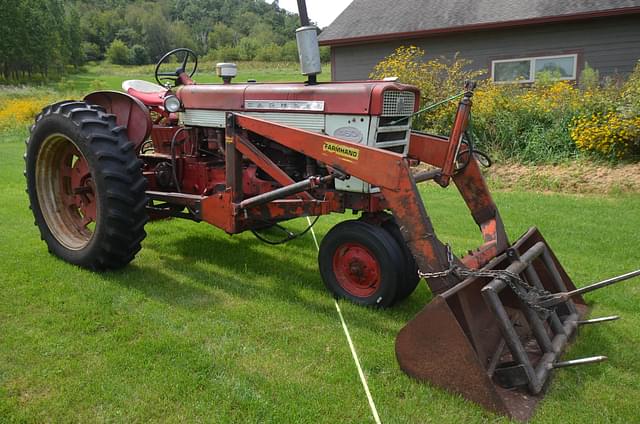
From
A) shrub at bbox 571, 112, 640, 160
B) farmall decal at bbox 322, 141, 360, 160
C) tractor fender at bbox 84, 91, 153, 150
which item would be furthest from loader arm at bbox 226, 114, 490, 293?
shrub at bbox 571, 112, 640, 160

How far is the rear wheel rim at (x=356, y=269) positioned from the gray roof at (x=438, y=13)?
10576 millimetres

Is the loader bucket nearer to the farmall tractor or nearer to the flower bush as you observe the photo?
the farmall tractor

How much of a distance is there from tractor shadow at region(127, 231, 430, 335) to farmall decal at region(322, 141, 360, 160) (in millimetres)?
1111

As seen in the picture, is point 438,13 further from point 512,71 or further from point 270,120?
point 270,120

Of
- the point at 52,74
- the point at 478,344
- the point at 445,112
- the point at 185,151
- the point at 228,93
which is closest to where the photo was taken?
the point at 478,344

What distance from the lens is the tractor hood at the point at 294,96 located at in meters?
3.71

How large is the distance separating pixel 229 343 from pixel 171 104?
2.36 meters

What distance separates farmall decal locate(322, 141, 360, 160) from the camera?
3.41 meters

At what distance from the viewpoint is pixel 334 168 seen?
3.56 m

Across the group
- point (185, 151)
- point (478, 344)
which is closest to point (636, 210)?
point (478, 344)

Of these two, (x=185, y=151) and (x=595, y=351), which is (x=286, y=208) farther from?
(x=595, y=351)

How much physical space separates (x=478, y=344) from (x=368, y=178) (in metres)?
1.16

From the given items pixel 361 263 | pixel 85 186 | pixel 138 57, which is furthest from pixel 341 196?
pixel 138 57

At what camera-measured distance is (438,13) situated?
14.3 m
